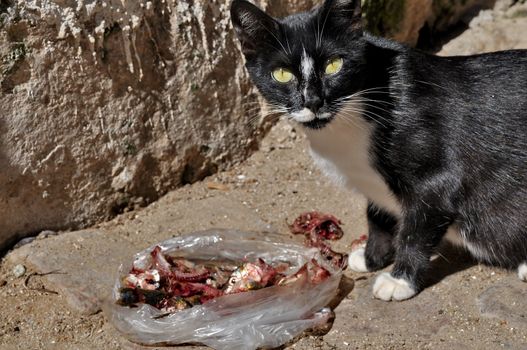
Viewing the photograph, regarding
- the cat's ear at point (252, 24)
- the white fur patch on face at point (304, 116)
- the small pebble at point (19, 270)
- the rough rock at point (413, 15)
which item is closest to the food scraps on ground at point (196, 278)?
the small pebble at point (19, 270)

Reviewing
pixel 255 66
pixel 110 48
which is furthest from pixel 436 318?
pixel 110 48

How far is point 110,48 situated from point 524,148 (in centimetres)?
186

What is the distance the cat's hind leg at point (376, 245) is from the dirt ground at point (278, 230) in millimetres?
60

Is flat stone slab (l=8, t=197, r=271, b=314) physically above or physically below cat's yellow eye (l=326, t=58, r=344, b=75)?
below

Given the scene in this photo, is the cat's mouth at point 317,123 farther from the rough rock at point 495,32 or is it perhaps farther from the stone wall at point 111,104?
the rough rock at point 495,32

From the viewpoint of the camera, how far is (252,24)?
9.77 feet

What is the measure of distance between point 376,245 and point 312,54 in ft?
3.39

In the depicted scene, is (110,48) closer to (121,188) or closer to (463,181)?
(121,188)

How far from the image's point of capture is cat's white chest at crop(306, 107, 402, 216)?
3.09 m

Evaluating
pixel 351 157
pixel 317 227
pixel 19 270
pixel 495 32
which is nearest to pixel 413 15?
pixel 495 32

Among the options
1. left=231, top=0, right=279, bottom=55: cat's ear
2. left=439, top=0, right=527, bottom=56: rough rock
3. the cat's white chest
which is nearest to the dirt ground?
the cat's white chest

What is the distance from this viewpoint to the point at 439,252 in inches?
141

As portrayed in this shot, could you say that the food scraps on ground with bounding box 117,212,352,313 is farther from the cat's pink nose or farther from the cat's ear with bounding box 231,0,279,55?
the cat's ear with bounding box 231,0,279,55

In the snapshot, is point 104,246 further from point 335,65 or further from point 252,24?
point 335,65
